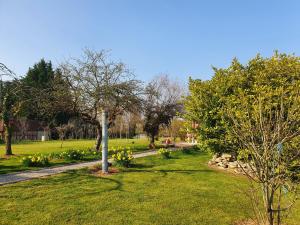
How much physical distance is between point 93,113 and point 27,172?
12064mm

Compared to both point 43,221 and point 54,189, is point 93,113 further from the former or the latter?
point 43,221

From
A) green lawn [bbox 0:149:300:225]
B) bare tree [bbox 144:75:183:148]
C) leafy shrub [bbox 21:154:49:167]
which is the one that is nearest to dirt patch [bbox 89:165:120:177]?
green lawn [bbox 0:149:300:225]

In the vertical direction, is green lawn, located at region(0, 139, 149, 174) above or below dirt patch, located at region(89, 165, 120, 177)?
above

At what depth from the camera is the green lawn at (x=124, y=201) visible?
632 cm

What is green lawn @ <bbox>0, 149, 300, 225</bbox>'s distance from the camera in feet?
20.7

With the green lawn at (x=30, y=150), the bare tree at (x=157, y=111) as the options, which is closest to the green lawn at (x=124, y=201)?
the green lawn at (x=30, y=150)

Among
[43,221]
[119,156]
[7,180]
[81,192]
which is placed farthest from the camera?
[119,156]

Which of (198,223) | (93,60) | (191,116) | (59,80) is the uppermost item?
(93,60)

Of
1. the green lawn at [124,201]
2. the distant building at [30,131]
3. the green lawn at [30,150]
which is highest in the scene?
the distant building at [30,131]

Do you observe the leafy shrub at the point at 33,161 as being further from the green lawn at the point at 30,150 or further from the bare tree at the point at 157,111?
the bare tree at the point at 157,111

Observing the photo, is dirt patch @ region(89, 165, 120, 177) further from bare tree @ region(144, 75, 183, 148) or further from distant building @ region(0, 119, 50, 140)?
distant building @ region(0, 119, 50, 140)

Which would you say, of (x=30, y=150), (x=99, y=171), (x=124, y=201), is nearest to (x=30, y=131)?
(x=30, y=150)

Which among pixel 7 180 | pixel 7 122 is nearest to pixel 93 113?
pixel 7 122

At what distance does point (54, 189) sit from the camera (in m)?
8.73
